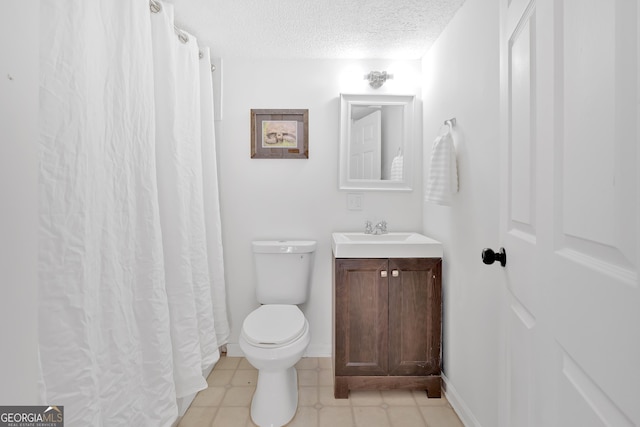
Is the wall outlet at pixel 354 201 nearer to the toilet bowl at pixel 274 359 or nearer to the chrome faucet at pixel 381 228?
the chrome faucet at pixel 381 228

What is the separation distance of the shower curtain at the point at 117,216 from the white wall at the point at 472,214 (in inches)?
52.1

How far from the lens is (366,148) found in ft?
6.96

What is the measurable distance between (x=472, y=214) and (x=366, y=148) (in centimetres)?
94

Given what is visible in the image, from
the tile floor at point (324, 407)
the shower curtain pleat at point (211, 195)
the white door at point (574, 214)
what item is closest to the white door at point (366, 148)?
the shower curtain pleat at point (211, 195)

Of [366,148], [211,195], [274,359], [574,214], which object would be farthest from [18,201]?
[366,148]

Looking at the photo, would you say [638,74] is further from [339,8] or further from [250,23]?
[250,23]

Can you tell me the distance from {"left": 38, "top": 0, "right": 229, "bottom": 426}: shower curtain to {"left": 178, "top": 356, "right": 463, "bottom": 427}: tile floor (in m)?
0.25

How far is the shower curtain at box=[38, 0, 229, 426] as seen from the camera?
0.81 m

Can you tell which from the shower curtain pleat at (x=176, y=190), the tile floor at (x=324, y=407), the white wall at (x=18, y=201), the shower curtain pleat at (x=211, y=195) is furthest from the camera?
the shower curtain pleat at (x=211, y=195)

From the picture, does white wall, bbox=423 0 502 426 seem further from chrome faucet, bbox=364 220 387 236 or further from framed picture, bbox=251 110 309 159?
framed picture, bbox=251 110 309 159

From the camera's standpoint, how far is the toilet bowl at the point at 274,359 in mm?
1422

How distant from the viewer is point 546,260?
0.61 metres

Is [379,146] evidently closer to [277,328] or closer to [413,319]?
[413,319]
